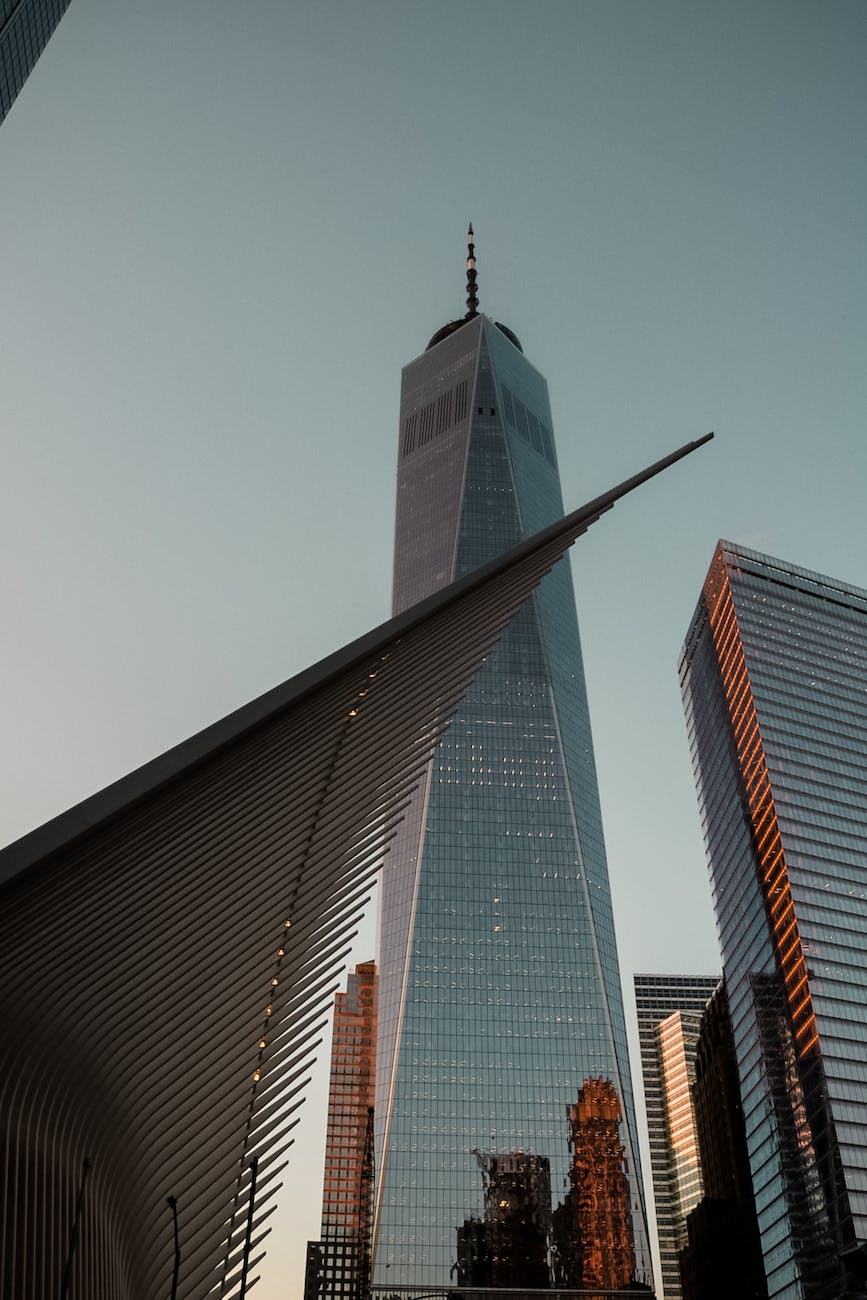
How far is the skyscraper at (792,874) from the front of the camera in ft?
346

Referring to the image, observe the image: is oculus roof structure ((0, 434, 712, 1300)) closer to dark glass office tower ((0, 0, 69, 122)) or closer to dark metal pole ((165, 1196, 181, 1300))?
dark metal pole ((165, 1196, 181, 1300))

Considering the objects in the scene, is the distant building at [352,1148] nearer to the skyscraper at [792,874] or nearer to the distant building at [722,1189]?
the distant building at [722,1189]

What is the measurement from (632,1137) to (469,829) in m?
36.6

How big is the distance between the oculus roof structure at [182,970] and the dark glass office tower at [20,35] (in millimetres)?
60685

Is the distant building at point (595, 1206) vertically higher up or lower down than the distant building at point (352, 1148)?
lower down

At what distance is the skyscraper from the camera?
105 m

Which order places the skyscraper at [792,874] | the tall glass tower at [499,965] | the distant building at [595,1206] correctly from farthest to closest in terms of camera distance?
the tall glass tower at [499,965] → the distant building at [595,1206] → the skyscraper at [792,874]

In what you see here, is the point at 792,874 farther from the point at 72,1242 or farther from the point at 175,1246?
the point at 72,1242

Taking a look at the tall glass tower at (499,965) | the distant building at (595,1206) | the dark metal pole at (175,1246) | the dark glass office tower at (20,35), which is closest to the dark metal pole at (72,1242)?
the dark metal pole at (175,1246)

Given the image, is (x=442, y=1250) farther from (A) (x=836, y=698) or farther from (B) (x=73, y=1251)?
(B) (x=73, y=1251)

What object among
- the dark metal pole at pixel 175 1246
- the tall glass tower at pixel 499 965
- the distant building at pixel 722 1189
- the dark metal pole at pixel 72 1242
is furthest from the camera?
the distant building at pixel 722 1189

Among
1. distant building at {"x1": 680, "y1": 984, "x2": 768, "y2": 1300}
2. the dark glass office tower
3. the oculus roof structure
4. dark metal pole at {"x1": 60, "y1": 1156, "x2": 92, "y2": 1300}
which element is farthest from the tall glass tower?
dark metal pole at {"x1": 60, "y1": 1156, "x2": 92, "y2": 1300}

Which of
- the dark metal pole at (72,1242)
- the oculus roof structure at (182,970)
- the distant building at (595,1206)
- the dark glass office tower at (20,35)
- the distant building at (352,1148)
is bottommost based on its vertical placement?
the dark metal pole at (72,1242)

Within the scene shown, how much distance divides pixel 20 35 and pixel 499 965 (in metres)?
95.0
